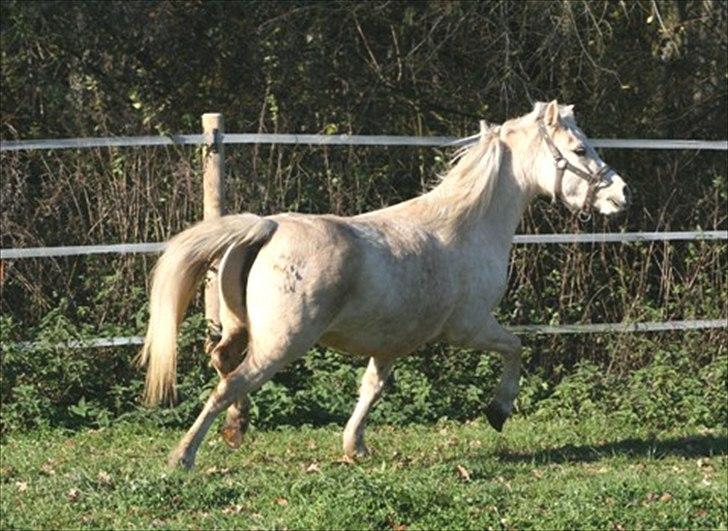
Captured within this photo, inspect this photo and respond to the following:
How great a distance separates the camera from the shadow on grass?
8.73 meters

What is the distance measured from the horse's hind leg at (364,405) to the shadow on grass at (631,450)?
805mm

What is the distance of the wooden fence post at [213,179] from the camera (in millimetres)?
9773

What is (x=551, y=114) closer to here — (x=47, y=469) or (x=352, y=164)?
(x=352, y=164)

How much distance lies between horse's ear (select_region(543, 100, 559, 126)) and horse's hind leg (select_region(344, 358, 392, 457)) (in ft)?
5.68

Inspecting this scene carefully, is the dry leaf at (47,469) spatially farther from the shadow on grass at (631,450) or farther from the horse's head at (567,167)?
the horse's head at (567,167)

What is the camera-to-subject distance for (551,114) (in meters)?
8.93

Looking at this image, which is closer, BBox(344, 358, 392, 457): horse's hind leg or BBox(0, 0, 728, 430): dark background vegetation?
BBox(344, 358, 392, 457): horse's hind leg

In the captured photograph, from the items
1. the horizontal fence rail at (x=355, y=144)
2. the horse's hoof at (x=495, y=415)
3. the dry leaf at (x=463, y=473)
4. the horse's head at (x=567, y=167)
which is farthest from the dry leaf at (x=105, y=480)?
the horse's head at (x=567, y=167)

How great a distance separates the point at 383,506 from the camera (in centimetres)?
680

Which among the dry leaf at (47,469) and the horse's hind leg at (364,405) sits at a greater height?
the horse's hind leg at (364,405)

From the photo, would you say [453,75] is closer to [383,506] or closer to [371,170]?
[371,170]

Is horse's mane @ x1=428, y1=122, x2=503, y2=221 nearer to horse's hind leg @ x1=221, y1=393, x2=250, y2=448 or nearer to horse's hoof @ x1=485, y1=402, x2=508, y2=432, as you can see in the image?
horse's hoof @ x1=485, y1=402, x2=508, y2=432

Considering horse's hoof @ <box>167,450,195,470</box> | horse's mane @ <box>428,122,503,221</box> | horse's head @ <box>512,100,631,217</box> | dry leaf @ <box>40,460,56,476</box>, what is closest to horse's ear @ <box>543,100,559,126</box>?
horse's head @ <box>512,100,631,217</box>

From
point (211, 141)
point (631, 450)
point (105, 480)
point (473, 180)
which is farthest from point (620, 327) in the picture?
point (105, 480)
